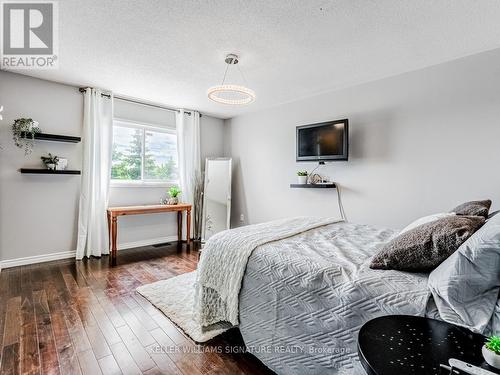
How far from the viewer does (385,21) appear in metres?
2.09

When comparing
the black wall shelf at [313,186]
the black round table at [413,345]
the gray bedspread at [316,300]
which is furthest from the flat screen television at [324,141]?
the black round table at [413,345]

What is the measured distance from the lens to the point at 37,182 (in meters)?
3.43

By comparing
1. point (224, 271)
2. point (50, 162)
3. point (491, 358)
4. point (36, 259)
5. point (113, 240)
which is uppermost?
point (50, 162)

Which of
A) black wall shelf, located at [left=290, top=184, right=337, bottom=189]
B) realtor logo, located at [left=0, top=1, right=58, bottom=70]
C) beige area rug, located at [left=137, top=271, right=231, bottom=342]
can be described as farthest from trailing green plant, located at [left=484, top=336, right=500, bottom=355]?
realtor logo, located at [left=0, top=1, right=58, bottom=70]

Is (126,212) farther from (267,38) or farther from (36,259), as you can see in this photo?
(267,38)

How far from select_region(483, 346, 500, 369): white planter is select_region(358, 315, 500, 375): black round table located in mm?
19

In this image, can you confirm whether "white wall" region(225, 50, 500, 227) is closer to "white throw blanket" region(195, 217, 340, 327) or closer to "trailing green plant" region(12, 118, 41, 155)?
"white throw blanket" region(195, 217, 340, 327)

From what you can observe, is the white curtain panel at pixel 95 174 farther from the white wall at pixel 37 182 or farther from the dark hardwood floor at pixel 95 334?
the dark hardwood floor at pixel 95 334

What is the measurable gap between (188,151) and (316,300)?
401cm

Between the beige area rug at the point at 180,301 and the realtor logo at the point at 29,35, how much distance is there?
2604 mm

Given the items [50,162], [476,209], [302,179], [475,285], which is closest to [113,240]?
[50,162]

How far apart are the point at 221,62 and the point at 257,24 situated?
776 millimetres

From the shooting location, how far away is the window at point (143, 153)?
4184 mm

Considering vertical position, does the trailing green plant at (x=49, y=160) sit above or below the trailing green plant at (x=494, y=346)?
above
